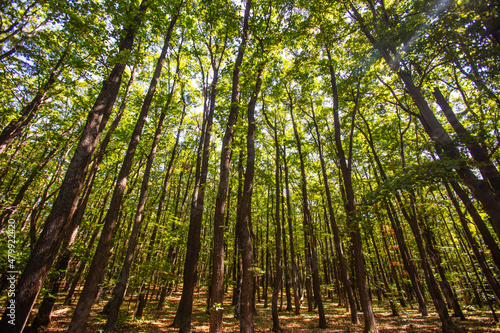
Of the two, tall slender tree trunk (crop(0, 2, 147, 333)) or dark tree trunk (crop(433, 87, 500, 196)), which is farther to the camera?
dark tree trunk (crop(433, 87, 500, 196))

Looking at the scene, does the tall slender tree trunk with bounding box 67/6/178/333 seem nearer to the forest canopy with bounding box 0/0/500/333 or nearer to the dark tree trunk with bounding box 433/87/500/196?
the forest canopy with bounding box 0/0/500/333

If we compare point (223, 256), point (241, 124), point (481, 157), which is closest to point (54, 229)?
point (223, 256)

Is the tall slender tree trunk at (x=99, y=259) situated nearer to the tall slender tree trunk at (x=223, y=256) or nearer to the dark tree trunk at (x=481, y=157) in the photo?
the tall slender tree trunk at (x=223, y=256)

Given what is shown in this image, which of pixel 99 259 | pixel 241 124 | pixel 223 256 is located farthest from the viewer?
pixel 241 124

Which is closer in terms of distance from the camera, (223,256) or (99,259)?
(99,259)

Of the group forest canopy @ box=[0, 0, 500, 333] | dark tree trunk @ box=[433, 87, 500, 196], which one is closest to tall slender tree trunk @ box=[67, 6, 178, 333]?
forest canopy @ box=[0, 0, 500, 333]

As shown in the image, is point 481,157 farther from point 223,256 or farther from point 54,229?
point 54,229

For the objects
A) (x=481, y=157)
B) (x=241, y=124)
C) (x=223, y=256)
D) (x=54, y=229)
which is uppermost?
(x=241, y=124)

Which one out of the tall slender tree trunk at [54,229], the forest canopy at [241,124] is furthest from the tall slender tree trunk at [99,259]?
the tall slender tree trunk at [54,229]

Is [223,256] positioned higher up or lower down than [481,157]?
lower down

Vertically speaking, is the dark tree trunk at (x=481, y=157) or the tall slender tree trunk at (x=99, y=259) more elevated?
the dark tree trunk at (x=481, y=157)

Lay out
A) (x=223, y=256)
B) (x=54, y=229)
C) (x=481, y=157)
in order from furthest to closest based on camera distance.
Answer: (x=223, y=256) < (x=481, y=157) < (x=54, y=229)

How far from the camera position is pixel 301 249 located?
22.1 metres

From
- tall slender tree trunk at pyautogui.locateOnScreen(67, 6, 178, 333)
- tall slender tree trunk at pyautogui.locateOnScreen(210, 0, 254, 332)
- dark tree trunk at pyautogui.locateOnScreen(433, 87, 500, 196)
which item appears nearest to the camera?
dark tree trunk at pyautogui.locateOnScreen(433, 87, 500, 196)
